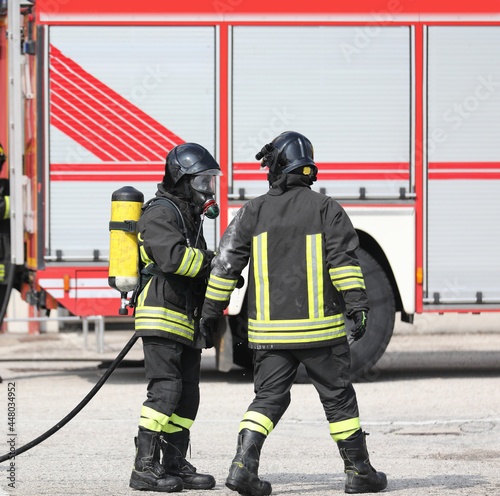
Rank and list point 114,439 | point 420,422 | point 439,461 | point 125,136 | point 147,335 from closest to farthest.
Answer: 1. point 147,335
2. point 439,461
3. point 114,439
4. point 420,422
5. point 125,136

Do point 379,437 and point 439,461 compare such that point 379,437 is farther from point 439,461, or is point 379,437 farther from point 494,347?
point 494,347

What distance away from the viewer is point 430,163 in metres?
9.09


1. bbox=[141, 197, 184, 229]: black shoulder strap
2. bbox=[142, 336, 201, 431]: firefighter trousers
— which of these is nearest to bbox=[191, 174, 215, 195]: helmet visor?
bbox=[141, 197, 184, 229]: black shoulder strap

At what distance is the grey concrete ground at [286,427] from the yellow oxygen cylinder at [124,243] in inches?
39.7

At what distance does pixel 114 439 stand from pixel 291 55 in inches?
148

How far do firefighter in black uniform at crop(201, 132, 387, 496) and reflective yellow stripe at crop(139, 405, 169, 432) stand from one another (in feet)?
1.35

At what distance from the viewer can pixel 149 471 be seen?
5227 mm

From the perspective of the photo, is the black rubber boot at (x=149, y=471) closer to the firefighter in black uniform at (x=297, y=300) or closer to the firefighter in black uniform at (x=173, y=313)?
the firefighter in black uniform at (x=173, y=313)

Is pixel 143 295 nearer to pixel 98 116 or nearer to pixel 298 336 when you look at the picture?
pixel 298 336

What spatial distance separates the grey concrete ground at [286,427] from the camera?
5531mm

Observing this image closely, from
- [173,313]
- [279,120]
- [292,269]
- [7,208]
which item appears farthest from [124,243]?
[7,208]

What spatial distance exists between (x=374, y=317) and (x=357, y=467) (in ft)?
13.1
